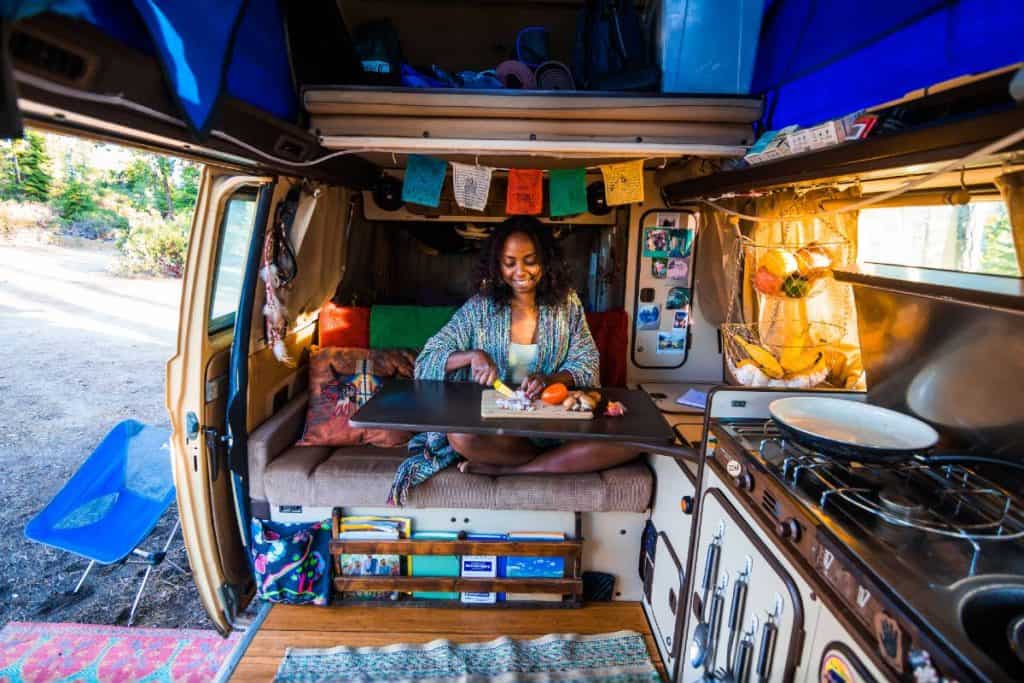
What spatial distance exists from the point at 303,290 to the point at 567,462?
1721 mm

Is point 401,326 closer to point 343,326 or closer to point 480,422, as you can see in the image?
point 343,326

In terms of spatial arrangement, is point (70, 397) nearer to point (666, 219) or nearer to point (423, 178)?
point (423, 178)

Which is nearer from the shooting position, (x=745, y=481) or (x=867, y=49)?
(x=867, y=49)

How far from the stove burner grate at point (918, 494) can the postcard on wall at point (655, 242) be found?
2098 millimetres

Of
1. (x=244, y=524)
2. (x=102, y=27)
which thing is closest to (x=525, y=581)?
(x=244, y=524)

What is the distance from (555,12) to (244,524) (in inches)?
122

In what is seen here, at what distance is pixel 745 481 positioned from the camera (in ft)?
5.09

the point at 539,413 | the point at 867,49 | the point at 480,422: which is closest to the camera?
the point at 867,49

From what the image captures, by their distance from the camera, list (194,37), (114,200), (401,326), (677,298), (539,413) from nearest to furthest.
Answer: (194,37) < (539,413) < (401,326) < (677,298) < (114,200)

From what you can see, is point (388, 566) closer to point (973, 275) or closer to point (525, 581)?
point (525, 581)

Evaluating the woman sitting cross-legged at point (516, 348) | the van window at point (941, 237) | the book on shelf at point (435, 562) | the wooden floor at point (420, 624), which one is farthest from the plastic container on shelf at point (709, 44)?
the wooden floor at point (420, 624)

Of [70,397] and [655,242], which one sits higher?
[655,242]

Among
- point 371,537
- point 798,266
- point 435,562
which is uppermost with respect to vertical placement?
point 798,266

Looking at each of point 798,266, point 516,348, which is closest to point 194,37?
point 516,348
